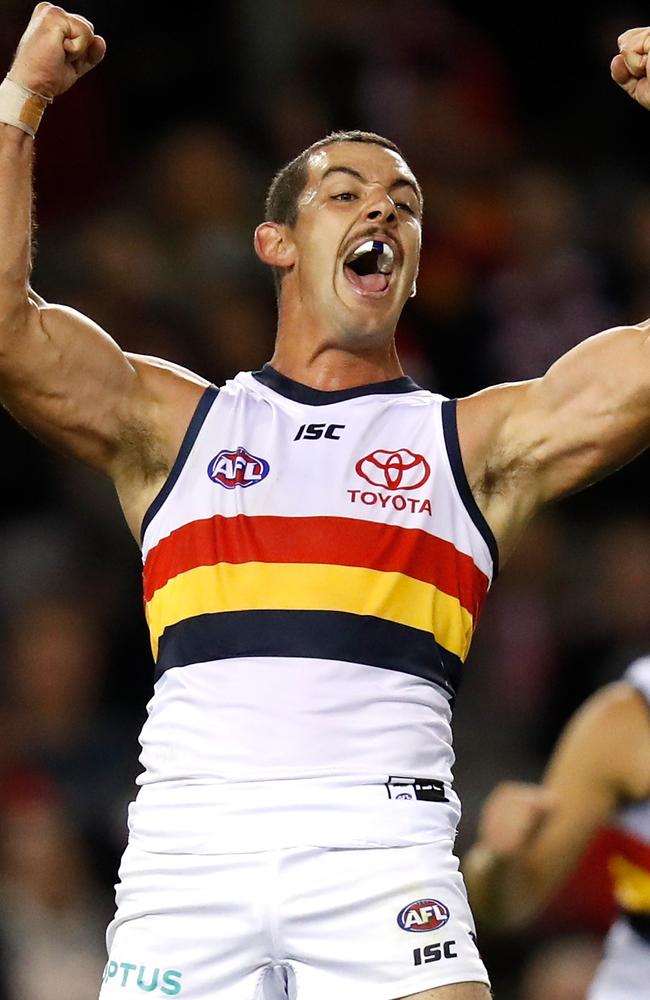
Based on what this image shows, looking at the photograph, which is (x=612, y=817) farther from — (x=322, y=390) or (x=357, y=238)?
(x=357, y=238)

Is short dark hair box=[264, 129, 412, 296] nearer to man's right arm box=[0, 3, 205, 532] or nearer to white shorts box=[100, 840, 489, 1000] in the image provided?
man's right arm box=[0, 3, 205, 532]

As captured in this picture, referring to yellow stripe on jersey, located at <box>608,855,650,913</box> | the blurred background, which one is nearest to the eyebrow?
yellow stripe on jersey, located at <box>608,855,650,913</box>

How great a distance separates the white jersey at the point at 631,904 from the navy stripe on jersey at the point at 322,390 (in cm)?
136

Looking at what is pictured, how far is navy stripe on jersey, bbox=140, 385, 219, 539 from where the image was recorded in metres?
4.40

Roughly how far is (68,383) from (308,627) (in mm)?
861

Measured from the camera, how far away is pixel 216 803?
12.9 feet

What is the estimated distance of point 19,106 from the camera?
4.43 meters

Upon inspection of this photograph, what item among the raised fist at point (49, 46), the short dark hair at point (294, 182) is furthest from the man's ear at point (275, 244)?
the raised fist at point (49, 46)

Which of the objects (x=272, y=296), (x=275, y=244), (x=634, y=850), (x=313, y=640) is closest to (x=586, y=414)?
(x=313, y=640)

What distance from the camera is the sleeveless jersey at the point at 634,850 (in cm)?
540

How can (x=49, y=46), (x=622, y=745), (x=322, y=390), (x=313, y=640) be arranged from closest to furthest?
(x=313, y=640) < (x=49, y=46) < (x=322, y=390) < (x=622, y=745)

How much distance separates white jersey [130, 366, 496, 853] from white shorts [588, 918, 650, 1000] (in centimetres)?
146

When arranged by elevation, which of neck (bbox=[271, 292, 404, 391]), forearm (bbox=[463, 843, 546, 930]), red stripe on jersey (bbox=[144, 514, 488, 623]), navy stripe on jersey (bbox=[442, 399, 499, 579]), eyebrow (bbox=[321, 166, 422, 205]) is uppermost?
eyebrow (bbox=[321, 166, 422, 205])

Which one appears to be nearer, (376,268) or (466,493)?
(466,493)
